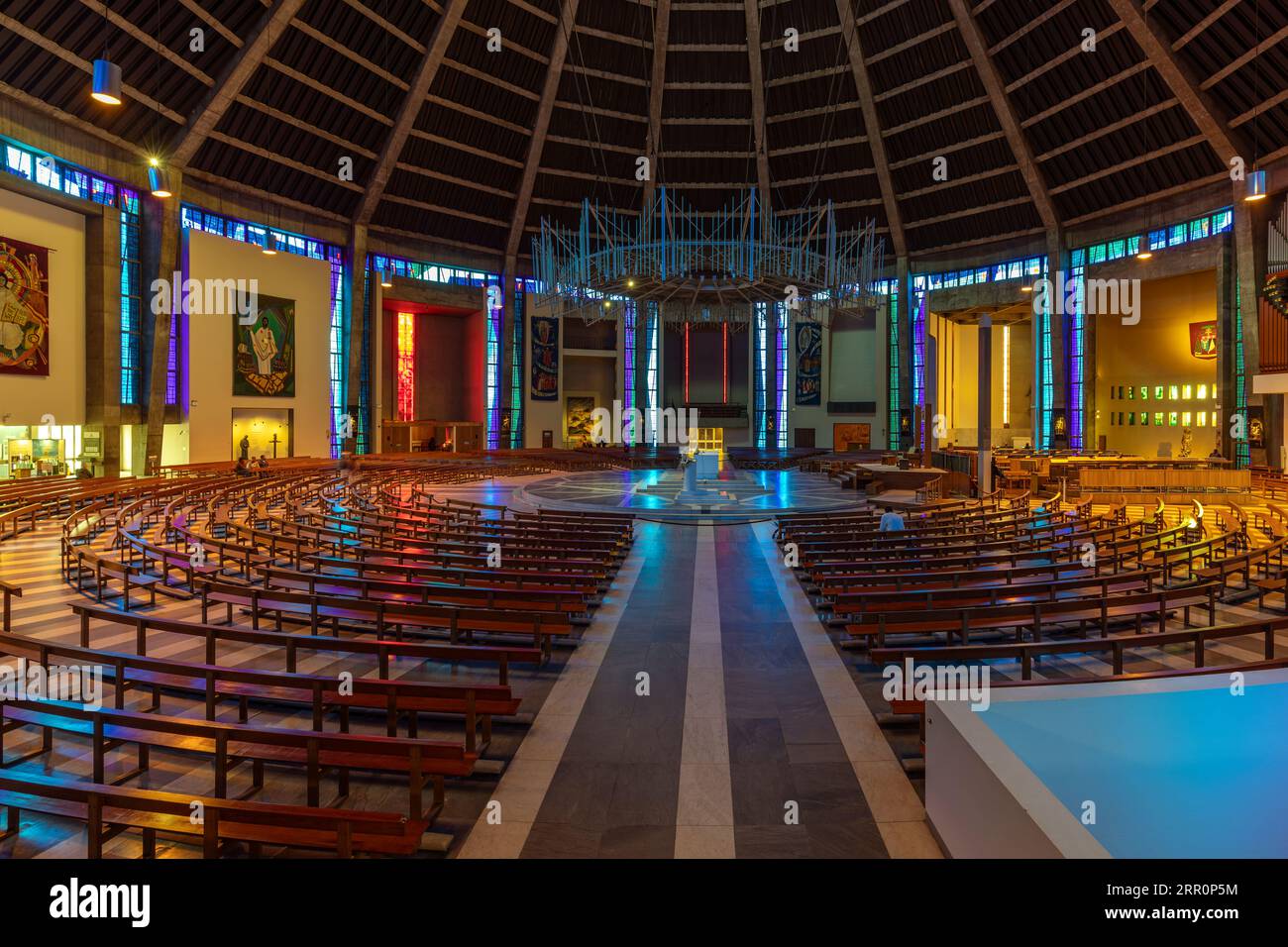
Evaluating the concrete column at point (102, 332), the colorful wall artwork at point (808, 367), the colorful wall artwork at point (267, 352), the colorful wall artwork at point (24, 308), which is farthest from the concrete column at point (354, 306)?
the colorful wall artwork at point (808, 367)

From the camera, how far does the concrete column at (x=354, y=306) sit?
32.7 metres

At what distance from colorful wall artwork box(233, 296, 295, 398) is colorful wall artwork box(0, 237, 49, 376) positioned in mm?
7126

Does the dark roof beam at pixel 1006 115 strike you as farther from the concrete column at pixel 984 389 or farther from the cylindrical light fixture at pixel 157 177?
the cylindrical light fixture at pixel 157 177

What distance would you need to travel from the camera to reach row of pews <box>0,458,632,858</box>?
3626 millimetres

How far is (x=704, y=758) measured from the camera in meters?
5.02

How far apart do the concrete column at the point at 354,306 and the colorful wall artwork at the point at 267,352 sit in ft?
9.73

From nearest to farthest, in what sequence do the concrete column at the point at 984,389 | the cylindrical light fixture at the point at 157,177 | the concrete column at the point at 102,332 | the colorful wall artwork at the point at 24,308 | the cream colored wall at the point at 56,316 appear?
the concrete column at the point at 984,389, the colorful wall artwork at the point at 24,308, the cream colored wall at the point at 56,316, the concrete column at the point at 102,332, the cylindrical light fixture at the point at 157,177

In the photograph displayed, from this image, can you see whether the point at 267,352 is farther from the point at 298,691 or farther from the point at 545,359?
the point at 298,691

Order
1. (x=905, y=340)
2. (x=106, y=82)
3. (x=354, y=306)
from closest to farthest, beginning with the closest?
1. (x=106, y=82)
2. (x=354, y=306)
3. (x=905, y=340)

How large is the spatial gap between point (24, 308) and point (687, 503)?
18057 mm

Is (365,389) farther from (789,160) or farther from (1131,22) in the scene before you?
(1131,22)

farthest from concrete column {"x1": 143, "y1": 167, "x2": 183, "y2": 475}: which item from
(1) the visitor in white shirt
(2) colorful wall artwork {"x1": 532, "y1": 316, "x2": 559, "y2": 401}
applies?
(1) the visitor in white shirt

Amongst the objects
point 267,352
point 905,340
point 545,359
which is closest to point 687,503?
point 267,352
